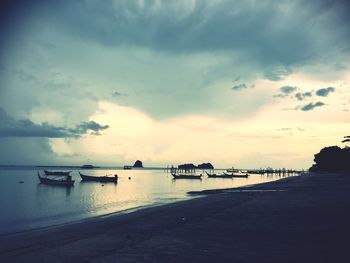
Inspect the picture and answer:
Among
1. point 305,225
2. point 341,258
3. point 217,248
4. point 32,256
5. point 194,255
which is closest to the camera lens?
point 341,258

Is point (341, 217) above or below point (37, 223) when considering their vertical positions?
above

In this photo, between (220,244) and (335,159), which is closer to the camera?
(220,244)

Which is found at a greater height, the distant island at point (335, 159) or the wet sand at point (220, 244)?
the distant island at point (335, 159)

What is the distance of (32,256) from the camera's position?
10938 millimetres

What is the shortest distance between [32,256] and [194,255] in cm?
590

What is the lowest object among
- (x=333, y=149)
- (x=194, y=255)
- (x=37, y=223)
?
(x=37, y=223)

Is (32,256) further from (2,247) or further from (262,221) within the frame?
(262,221)

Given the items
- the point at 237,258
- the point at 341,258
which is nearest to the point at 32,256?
the point at 237,258

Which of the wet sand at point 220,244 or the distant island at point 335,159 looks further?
the distant island at point 335,159

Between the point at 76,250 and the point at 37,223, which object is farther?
the point at 37,223

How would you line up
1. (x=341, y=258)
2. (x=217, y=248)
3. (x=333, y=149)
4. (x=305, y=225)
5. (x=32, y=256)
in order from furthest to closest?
1. (x=333, y=149)
2. (x=305, y=225)
3. (x=32, y=256)
4. (x=217, y=248)
5. (x=341, y=258)

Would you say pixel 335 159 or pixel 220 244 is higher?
pixel 335 159

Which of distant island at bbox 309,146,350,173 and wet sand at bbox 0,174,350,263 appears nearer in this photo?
wet sand at bbox 0,174,350,263

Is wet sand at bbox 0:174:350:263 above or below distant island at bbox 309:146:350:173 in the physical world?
below
